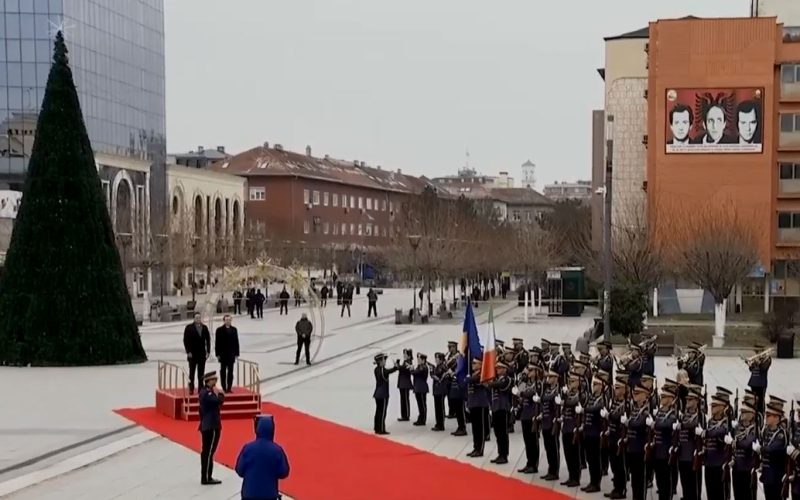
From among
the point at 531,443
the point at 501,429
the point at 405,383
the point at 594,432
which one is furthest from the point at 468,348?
the point at 594,432

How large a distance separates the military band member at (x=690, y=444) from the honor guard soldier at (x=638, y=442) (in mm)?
593

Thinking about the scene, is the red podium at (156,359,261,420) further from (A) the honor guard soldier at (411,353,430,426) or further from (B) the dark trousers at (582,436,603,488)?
(B) the dark trousers at (582,436,603,488)

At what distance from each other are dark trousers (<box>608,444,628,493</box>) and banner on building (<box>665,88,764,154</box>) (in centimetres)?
4412

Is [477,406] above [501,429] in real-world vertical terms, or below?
above

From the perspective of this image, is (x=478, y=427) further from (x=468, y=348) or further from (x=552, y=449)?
(x=552, y=449)

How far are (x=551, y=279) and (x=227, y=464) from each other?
4231 centimetres

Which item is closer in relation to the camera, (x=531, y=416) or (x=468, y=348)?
(x=531, y=416)

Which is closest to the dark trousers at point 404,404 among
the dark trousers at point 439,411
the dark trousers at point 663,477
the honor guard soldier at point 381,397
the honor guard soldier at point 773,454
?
the dark trousers at point 439,411

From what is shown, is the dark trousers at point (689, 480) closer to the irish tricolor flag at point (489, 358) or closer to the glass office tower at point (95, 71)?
the irish tricolor flag at point (489, 358)

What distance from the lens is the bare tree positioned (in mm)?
36344

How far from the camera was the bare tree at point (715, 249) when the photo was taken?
36.3 meters

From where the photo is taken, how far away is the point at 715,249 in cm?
3788

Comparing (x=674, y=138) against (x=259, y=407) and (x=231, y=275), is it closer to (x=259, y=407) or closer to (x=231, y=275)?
(x=231, y=275)

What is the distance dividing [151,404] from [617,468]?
12.1 meters
